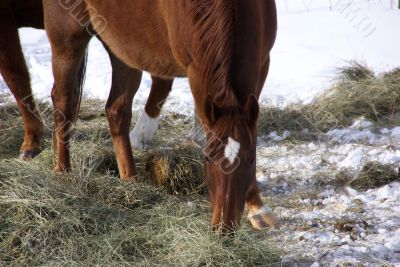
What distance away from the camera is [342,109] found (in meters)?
5.43

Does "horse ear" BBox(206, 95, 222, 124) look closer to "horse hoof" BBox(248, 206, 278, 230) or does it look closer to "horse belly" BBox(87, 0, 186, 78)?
"horse belly" BBox(87, 0, 186, 78)

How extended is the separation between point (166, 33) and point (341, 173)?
1535 mm

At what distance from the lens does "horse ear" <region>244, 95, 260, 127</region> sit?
9.78 feet

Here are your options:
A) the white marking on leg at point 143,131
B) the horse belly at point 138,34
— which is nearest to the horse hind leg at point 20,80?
the white marking on leg at point 143,131

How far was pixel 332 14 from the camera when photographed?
27.8 ft

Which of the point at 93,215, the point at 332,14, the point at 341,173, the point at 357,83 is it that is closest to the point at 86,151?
the point at 93,215

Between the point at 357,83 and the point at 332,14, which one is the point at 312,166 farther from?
the point at 332,14

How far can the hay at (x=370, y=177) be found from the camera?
4.16 metres

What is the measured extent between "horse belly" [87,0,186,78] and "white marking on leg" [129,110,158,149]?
1.04 metres

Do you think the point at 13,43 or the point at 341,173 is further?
the point at 13,43

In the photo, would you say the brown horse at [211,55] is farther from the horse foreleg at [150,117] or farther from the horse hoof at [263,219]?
the horse foreleg at [150,117]

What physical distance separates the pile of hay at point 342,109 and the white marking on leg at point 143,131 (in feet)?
2.98

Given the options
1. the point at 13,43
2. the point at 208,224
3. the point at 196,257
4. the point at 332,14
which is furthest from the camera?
the point at 332,14

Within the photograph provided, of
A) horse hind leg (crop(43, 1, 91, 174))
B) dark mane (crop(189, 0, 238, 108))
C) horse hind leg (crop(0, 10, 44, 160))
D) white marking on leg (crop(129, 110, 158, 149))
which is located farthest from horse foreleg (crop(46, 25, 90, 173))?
dark mane (crop(189, 0, 238, 108))
